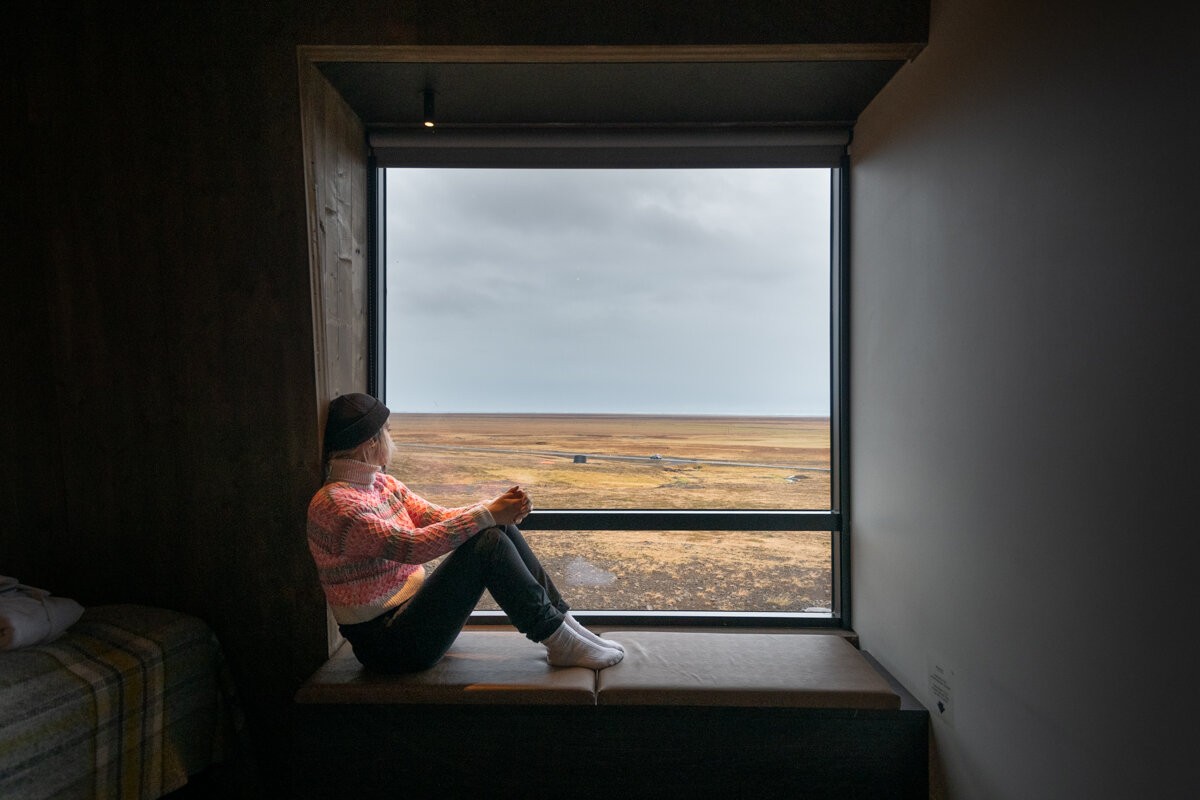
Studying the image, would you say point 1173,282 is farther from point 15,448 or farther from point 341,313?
point 15,448

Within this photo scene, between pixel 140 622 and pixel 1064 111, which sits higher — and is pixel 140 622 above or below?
below

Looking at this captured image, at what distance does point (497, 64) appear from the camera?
2.07 metres

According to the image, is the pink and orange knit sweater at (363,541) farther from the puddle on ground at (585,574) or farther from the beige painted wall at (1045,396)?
the beige painted wall at (1045,396)

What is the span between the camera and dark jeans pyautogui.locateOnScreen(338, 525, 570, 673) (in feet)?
6.24

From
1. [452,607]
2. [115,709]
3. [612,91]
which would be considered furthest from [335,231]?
[115,709]

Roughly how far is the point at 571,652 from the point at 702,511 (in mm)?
823

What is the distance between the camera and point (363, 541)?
185 centimetres

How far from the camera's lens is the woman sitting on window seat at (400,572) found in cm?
187

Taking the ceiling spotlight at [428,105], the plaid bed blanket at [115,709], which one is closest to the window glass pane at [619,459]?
the plaid bed blanket at [115,709]

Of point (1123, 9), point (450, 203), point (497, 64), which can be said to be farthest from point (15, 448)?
point (1123, 9)

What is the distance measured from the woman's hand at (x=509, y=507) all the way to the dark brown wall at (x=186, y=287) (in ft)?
2.04

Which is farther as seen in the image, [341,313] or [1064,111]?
[341,313]

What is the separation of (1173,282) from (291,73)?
2220mm

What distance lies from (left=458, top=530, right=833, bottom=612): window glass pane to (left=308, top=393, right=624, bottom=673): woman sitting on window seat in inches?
23.6
